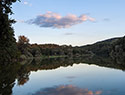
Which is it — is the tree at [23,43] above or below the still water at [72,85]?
above

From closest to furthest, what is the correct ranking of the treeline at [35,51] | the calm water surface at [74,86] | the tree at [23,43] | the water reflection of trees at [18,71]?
the calm water surface at [74,86]
the water reflection of trees at [18,71]
the tree at [23,43]
the treeline at [35,51]

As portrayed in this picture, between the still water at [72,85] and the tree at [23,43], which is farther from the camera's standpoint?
the tree at [23,43]

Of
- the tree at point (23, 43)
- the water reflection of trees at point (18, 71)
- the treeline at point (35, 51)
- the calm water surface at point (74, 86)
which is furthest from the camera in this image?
the treeline at point (35, 51)

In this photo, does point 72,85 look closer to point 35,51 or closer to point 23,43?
point 23,43

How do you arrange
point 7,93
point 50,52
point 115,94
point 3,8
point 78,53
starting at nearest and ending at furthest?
point 115,94 → point 7,93 → point 3,8 → point 50,52 → point 78,53

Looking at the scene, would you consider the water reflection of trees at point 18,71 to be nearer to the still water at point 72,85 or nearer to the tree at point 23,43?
the still water at point 72,85

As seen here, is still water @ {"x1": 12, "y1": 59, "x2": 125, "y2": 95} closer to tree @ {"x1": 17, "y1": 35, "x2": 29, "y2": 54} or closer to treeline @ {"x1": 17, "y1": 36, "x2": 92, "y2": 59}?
treeline @ {"x1": 17, "y1": 36, "x2": 92, "y2": 59}

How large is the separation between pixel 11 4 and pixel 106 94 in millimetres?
24916

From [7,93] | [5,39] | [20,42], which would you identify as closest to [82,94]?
[7,93]

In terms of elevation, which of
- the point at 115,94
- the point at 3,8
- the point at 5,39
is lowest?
the point at 115,94

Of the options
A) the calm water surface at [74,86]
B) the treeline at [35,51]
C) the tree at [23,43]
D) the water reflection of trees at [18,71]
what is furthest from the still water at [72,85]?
the tree at [23,43]

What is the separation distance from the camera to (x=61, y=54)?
183625mm

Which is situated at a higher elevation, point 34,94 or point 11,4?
point 11,4

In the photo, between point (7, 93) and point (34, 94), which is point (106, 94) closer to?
point (34, 94)
